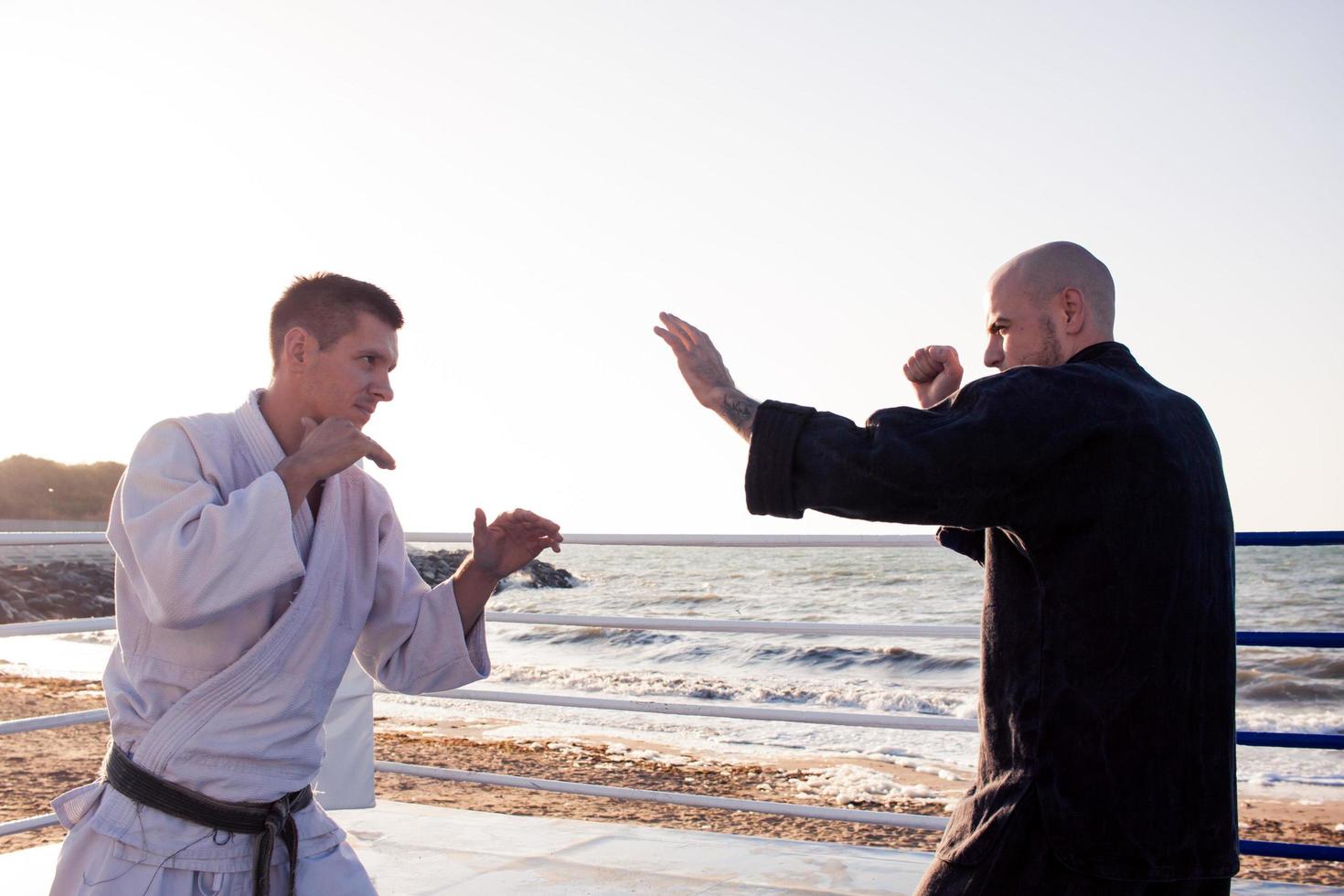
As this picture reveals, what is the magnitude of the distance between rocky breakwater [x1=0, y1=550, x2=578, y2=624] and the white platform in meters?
16.9

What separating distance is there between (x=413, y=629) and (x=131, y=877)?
52 cm

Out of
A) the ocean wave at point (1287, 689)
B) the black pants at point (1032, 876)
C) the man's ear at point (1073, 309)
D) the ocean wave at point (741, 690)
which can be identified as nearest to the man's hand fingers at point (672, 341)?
the man's ear at point (1073, 309)

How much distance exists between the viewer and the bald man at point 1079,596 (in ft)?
4.09

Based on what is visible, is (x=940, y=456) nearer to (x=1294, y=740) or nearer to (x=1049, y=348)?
(x=1049, y=348)

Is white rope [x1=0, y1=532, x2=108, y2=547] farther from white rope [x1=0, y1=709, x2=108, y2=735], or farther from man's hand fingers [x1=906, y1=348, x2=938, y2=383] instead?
man's hand fingers [x1=906, y1=348, x2=938, y2=383]

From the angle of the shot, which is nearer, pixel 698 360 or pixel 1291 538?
pixel 698 360

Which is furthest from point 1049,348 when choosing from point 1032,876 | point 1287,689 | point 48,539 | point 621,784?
point 1287,689

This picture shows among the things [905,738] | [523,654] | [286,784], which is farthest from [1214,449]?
[523,654]

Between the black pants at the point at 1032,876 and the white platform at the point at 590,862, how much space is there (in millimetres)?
1579

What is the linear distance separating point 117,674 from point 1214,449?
4.59ft

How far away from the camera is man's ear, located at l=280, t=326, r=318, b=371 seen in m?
1.61

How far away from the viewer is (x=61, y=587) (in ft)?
76.5

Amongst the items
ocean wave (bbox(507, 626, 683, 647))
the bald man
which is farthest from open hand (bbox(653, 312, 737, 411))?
ocean wave (bbox(507, 626, 683, 647))

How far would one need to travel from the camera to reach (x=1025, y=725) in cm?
129
